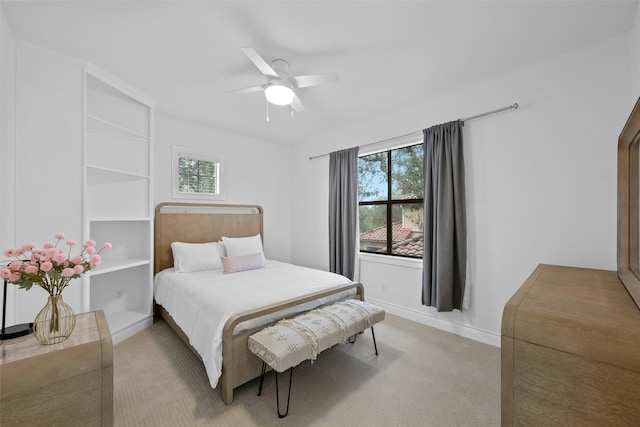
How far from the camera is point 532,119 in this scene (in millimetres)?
2326

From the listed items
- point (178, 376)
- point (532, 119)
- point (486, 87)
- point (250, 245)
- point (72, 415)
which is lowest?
point (178, 376)

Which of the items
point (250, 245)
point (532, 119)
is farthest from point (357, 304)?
point (532, 119)

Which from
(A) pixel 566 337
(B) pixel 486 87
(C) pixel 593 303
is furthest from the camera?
(B) pixel 486 87

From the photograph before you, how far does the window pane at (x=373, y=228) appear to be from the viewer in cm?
359

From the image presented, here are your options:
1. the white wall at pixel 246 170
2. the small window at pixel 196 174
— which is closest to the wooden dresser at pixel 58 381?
the white wall at pixel 246 170

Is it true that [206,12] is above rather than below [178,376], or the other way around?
above

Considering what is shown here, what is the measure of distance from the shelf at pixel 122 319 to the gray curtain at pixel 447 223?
10.5 ft

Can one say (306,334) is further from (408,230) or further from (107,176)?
(107,176)

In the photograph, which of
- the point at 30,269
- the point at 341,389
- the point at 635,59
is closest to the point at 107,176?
the point at 30,269

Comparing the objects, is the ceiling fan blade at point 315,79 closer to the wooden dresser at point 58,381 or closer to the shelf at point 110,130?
the shelf at point 110,130

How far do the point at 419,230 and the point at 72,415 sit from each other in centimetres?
320

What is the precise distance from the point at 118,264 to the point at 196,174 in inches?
62.0

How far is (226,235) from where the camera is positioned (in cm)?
393

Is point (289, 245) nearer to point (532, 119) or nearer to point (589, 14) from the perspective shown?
point (532, 119)
